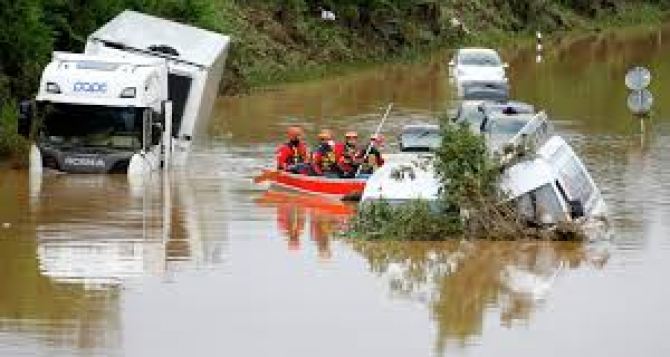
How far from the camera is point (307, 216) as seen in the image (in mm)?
28391

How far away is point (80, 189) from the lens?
30.3 metres

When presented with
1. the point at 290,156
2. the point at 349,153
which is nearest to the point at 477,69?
the point at 290,156

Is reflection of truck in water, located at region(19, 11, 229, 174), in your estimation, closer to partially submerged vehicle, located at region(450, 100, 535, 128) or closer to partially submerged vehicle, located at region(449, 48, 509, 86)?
partially submerged vehicle, located at region(450, 100, 535, 128)

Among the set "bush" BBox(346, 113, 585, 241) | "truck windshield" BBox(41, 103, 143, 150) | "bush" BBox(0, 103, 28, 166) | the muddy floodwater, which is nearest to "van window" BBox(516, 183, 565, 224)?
"bush" BBox(346, 113, 585, 241)

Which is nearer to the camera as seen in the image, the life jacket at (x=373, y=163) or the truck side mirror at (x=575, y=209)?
the truck side mirror at (x=575, y=209)

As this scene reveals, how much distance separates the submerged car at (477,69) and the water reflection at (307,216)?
2057cm

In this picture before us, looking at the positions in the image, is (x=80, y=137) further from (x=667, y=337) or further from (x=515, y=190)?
(x=667, y=337)

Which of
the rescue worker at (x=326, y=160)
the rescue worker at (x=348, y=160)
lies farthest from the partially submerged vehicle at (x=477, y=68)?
the rescue worker at (x=326, y=160)

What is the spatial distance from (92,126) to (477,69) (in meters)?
22.1

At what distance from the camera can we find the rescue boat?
29906 mm

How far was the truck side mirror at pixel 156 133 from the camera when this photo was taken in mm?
32062

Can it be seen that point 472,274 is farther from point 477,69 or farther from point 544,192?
point 477,69

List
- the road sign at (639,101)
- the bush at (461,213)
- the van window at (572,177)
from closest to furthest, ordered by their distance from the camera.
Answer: the bush at (461,213), the van window at (572,177), the road sign at (639,101)

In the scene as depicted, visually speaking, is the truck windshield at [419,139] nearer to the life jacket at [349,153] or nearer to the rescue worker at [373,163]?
the rescue worker at [373,163]
